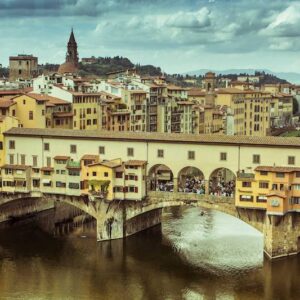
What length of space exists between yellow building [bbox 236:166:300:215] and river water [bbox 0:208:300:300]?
284cm

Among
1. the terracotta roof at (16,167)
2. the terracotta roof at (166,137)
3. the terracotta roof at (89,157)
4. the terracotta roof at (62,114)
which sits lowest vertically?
the terracotta roof at (16,167)

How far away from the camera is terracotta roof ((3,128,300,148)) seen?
38.8 meters

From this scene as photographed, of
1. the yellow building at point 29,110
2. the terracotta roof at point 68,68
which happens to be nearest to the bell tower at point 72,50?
the terracotta roof at point 68,68

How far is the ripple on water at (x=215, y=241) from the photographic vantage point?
37.2 m

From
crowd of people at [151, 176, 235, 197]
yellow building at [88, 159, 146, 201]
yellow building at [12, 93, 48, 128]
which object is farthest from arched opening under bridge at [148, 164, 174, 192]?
yellow building at [12, 93, 48, 128]

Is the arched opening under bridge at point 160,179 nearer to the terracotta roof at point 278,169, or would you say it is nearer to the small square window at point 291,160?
the terracotta roof at point 278,169

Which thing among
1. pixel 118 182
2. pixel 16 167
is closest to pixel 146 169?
pixel 118 182

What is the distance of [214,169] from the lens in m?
40.0

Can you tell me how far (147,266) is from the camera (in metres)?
37.4

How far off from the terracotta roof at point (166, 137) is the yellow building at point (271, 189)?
1252 mm

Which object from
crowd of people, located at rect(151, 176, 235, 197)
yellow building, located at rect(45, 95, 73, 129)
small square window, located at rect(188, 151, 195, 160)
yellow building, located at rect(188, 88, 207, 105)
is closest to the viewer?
small square window, located at rect(188, 151, 195, 160)

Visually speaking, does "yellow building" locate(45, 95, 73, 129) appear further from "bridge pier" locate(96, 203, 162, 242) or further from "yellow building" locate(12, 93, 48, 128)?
"bridge pier" locate(96, 203, 162, 242)

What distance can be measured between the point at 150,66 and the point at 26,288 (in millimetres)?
131334

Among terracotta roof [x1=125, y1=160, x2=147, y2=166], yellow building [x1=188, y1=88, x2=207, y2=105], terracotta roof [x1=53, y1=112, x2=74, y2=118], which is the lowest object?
terracotta roof [x1=125, y1=160, x2=147, y2=166]
